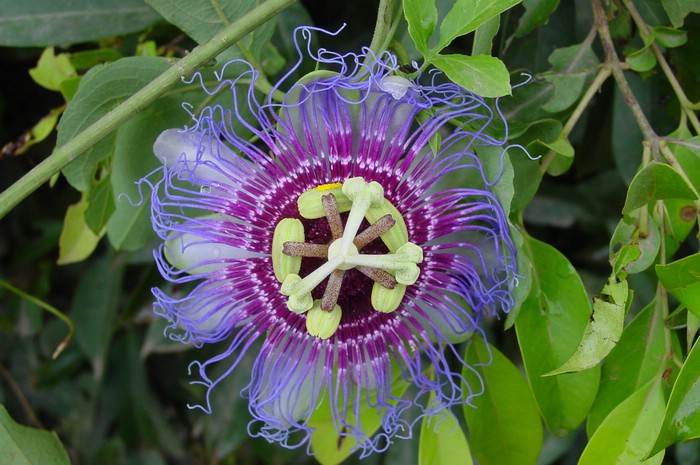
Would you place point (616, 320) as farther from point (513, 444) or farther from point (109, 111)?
point (109, 111)

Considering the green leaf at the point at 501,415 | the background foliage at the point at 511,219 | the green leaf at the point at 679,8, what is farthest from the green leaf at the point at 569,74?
the green leaf at the point at 501,415

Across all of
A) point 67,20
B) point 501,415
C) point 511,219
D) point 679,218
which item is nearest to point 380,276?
point 511,219

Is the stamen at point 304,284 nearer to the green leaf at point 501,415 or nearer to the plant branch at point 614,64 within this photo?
the green leaf at point 501,415

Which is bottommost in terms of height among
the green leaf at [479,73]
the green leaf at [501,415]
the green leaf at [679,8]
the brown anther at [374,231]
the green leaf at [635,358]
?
the green leaf at [501,415]

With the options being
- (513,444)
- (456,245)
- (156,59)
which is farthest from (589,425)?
(156,59)

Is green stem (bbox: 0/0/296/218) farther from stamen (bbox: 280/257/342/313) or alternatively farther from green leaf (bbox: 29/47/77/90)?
green leaf (bbox: 29/47/77/90)

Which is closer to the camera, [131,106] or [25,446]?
[131,106]

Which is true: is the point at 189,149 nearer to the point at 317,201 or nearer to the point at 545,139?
the point at 317,201
